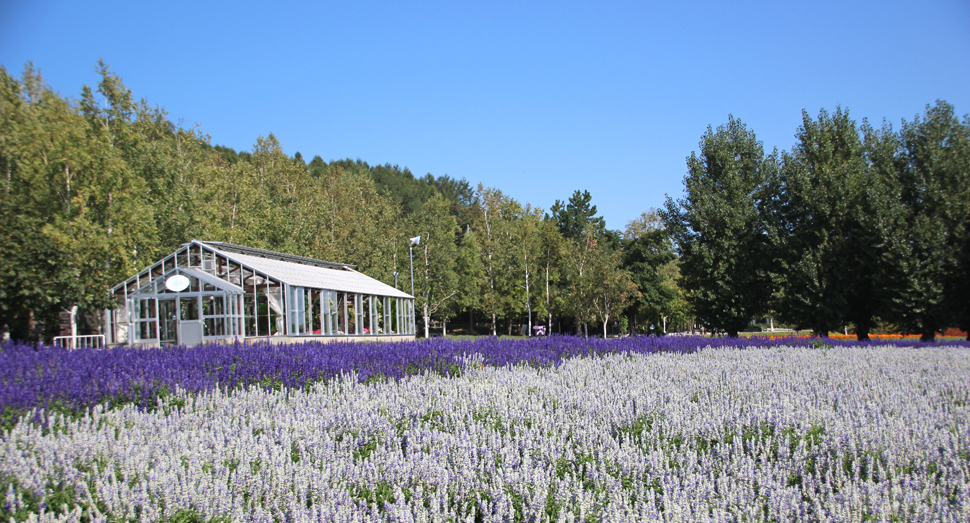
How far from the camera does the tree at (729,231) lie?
2984 centimetres

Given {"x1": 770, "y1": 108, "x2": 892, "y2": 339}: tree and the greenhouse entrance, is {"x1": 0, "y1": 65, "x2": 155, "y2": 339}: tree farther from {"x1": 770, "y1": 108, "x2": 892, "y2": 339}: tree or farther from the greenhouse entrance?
{"x1": 770, "y1": 108, "x2": 892, "y2": 339}: tree

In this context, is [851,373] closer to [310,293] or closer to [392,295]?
[310,293]

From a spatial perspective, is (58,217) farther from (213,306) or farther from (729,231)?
(729,231)

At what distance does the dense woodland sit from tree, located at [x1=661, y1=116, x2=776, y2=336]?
9cm

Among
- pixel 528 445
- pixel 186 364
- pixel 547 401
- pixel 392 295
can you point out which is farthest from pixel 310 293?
pixel 528 445

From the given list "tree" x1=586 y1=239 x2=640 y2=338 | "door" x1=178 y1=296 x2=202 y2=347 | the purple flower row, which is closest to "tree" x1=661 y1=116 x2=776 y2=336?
"tree" x1=586 y1=239 x2=640 y2=338

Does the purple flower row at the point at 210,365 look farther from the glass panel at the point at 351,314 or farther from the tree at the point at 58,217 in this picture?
the glass panel at the point at 351,314

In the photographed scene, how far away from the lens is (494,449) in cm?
498

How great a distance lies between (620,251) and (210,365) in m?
36.2

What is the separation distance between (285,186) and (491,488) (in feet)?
163

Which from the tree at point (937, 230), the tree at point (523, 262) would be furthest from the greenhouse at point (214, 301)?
the tree at point (523, 262)

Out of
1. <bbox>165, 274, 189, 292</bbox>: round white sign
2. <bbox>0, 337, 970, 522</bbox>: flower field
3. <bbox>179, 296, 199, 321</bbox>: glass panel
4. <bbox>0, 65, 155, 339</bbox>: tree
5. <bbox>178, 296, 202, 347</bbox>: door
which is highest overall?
<bbox>0, 65, 155, 339</bbox>: tree

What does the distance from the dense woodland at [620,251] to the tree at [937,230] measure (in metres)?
0.07

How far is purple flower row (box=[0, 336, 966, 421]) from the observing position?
25.6ft
